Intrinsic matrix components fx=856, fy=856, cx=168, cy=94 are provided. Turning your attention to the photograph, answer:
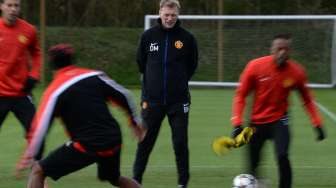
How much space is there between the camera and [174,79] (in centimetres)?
859

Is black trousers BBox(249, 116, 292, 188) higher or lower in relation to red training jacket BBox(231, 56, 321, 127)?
lower

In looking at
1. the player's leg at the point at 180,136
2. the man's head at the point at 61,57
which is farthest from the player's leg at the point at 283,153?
the man's head at the point at 61,57

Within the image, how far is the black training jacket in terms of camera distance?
858 centimetres

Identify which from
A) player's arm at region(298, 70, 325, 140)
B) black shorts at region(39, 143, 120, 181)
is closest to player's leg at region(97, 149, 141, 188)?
black shorts at region(39, 143, 120, 181)

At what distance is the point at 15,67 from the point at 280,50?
105 inches

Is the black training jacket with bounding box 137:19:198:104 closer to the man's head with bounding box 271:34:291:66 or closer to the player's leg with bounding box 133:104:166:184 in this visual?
the player's leg with bounding box 133:104:166:184

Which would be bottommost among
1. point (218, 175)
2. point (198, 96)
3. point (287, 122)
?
point (198, 96)

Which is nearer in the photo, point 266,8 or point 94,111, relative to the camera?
point 94,111

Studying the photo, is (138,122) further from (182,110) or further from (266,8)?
(266,8)

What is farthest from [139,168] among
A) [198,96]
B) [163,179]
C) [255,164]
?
[198,96]

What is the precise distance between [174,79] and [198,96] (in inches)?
485

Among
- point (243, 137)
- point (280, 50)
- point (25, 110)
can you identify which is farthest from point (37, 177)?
point (280, 50)

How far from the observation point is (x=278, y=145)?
7844 mm

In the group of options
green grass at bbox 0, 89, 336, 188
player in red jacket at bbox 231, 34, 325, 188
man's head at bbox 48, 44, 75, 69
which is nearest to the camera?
man's head at bbox 48, 44, 75, 69
